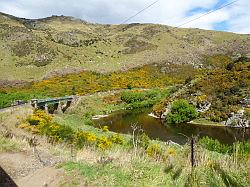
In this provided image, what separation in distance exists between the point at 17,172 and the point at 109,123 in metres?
53.3

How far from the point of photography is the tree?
2554 inches

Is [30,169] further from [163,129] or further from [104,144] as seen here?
[163,129]

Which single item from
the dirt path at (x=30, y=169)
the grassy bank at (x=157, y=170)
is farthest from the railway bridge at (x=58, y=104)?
the grassy bank at (x=157, y=170)

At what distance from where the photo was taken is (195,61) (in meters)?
148

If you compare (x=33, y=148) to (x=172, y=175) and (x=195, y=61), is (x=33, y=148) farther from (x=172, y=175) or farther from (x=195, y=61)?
(x=195, y=61)

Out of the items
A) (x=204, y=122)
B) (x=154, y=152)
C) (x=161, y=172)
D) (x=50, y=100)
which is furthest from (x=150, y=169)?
(x=50, y=100)

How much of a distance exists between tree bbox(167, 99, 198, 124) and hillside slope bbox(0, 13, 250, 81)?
63.7 metres

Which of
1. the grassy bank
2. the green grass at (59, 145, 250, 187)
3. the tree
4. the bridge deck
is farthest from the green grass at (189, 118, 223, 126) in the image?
the green grass at (59, 145, 250, 187)

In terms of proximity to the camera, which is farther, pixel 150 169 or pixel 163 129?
pixel 163 129

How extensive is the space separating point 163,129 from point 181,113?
815 cm

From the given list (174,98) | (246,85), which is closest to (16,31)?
(174,98)

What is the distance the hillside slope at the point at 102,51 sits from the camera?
128125mm

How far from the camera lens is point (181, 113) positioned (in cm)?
6619

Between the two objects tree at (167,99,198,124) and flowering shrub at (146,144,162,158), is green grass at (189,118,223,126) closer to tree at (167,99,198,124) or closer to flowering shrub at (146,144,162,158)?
tree at (167,99,198,124)
